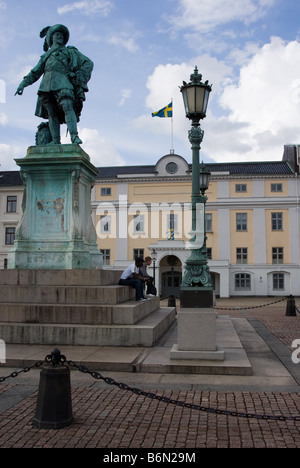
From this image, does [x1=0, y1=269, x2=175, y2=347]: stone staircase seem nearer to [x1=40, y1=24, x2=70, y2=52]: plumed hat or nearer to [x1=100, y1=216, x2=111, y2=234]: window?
[x1=40, y1=24, x2=70, y2=52]: plumed hat

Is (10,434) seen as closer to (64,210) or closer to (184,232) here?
(64,210)

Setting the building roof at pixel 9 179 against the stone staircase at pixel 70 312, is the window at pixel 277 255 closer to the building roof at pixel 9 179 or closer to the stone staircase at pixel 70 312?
the building roof at pixel 9 179

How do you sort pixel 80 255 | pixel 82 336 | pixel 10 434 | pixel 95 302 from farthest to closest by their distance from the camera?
1. pixel 80 255
2. pixel 95 302
3. pixel 82 336
4. pixel 10 434

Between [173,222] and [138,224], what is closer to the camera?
[173,222]

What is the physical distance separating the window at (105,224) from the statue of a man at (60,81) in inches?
1448

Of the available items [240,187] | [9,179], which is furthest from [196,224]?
[9,179]

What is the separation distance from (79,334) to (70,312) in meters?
0.59

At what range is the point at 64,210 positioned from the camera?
33.8 feet

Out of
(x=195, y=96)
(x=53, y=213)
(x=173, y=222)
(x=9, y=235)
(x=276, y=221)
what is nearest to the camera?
(x=195, y=96)

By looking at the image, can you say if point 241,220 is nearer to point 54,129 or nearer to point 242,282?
point 242,282

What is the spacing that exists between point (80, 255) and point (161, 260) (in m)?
36.5

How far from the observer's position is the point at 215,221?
156 feet
